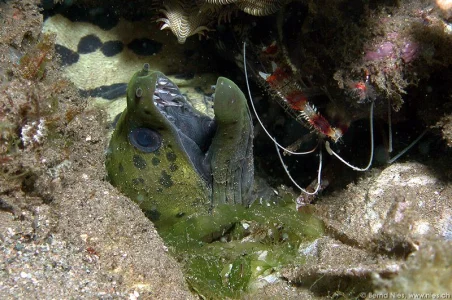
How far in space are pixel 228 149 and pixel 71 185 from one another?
1.32m

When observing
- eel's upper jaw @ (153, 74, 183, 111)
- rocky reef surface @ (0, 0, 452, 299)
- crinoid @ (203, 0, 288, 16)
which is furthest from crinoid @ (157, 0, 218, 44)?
rocky reef surface @ (0, 0, 452, 299)

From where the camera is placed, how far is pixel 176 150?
10.7 ft

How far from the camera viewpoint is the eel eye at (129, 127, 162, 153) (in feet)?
10.6

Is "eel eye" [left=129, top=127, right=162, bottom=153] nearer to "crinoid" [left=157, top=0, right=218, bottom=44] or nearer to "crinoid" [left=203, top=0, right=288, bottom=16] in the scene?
"crinoid" [left=157, top=0, right=218, bottom=44]

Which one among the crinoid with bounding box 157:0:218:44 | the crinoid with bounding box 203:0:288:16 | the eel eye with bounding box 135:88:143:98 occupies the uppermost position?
the crinoid with bounding box 203:0:288:16

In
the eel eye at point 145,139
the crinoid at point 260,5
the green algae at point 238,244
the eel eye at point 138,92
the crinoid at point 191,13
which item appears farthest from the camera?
the crinoid at point 191,13

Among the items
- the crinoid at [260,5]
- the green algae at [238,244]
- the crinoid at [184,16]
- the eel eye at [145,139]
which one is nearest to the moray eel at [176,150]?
the eel eye at [145,139]

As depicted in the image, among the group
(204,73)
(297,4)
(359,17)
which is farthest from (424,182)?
(204,73)

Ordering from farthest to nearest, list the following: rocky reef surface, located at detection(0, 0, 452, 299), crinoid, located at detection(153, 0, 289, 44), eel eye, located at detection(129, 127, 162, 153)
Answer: crinoid, located at detection(153, 0, 289, 44)
eel eye, located at detection(129, 127, 162, 153)
rocky reef surface, located at detection(0, 0, 452, 299)

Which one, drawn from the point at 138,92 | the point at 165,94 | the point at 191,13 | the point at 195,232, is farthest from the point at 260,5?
the point at 195,232

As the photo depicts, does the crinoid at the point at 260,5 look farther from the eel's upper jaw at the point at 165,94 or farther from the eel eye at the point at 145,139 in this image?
the eel eye at the point at 145,139

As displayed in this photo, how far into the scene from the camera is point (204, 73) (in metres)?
4.98

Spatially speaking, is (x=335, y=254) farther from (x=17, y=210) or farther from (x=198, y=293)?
(x=17, y=210)

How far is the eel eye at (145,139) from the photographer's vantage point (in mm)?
3225
